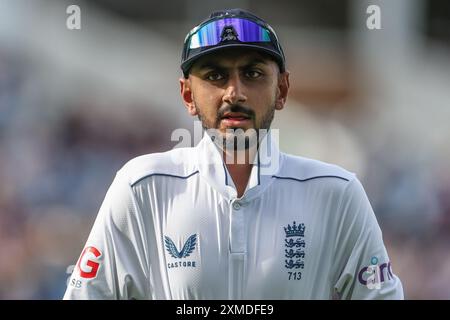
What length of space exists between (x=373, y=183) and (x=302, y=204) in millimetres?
3405

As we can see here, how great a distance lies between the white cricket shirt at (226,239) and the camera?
2211 mm

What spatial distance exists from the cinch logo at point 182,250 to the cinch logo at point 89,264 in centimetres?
21

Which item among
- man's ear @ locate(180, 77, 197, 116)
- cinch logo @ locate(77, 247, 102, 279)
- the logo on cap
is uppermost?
the logo on cap

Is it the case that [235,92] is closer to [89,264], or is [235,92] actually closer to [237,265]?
[237,265]

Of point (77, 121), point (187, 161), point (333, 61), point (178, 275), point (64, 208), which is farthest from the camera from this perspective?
point (333, 61)

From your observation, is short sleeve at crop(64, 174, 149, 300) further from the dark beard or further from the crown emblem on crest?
the crown emblem on crest

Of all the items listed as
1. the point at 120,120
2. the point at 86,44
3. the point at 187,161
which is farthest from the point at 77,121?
the point at 187,161

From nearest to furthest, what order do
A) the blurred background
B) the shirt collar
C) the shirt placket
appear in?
1. the shirt placket
2. the shirt collar
3. the blurred background

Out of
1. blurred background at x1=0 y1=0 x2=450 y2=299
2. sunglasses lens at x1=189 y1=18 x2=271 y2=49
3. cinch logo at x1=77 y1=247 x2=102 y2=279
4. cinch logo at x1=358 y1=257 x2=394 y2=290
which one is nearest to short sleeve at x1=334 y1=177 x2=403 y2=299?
cinch logo at x1=358 y1=257 x2=394 y2=290

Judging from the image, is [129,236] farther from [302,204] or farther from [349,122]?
[349,122]

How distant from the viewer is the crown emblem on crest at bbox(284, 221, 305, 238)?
2.26 metres

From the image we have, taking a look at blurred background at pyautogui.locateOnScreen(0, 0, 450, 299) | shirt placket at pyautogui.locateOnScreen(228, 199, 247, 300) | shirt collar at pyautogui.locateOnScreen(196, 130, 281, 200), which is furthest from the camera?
blurred background at pyautogui.locateOnScreen(0, 0, 450, 299)

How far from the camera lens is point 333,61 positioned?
245 inches

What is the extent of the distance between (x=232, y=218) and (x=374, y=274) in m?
0.46
